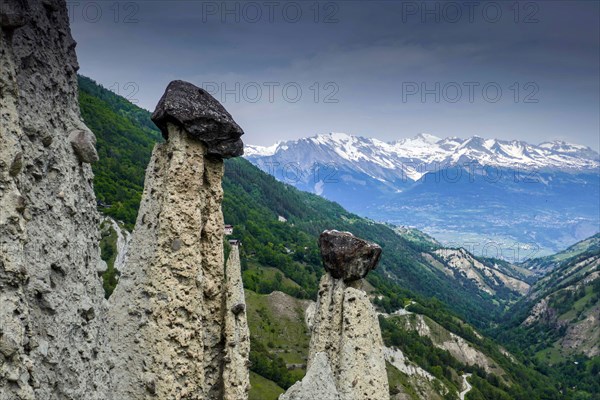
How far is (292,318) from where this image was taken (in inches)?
6614

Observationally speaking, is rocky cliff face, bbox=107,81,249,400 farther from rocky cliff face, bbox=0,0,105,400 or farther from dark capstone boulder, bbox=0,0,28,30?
dark capstone boulder, bbox=0,0,28,30

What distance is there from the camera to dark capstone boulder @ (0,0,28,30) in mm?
6820

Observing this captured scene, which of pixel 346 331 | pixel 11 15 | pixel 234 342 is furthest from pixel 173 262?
pixel 346 331

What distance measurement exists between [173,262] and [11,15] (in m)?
7.23

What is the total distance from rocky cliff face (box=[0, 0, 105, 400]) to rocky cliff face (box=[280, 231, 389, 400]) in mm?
8337

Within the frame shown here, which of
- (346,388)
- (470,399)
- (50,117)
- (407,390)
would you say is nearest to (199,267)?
(50,117)

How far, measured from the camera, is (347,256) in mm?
17891

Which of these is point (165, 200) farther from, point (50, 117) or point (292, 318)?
point (292, 318)

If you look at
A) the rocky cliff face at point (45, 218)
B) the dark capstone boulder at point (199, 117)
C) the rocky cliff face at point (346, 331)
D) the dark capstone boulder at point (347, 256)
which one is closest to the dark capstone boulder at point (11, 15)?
the rocky cliff face at point (45, 218)

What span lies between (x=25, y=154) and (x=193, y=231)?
5.80 m

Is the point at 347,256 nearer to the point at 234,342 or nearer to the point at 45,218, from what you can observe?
the point at 234,342

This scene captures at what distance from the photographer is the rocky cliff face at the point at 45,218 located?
6688 millimetres

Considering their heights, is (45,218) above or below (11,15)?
below

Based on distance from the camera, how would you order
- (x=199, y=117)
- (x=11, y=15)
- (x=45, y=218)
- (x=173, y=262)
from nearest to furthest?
(x=11, y=15), (x=45, y=218), (x=173, y=262), (x=199, y=117)
